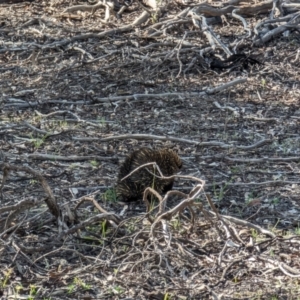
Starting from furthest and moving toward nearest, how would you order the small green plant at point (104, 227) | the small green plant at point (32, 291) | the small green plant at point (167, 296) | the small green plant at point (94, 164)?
the small green plant at point (94, 164), the small green plant at point (104, 227), the small green plant at point (32, 291), the small green plant at point (167, 296)

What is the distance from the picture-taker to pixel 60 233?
15.2ft

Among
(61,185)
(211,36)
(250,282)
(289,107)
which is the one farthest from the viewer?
(211,36)

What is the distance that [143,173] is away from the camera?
570 centimetres

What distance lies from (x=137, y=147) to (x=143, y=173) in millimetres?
1099

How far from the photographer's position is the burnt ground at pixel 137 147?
4332mm

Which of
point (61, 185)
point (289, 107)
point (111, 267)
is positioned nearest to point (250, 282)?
point (111, 267)

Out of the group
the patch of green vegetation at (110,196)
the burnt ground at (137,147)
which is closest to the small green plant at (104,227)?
the burnt ground at (137,147)

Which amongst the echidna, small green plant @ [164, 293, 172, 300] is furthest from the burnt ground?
the echidna

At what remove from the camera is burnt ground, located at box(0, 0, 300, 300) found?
4332 mm

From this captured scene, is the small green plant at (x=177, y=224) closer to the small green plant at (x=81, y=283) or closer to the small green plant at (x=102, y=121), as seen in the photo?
the small green plant at (x=81, y=283)

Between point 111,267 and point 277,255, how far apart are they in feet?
3.38

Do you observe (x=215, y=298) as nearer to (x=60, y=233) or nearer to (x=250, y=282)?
(x=250, y=282)

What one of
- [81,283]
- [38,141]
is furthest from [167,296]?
[38,141]

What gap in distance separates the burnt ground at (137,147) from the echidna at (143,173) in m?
0.12
